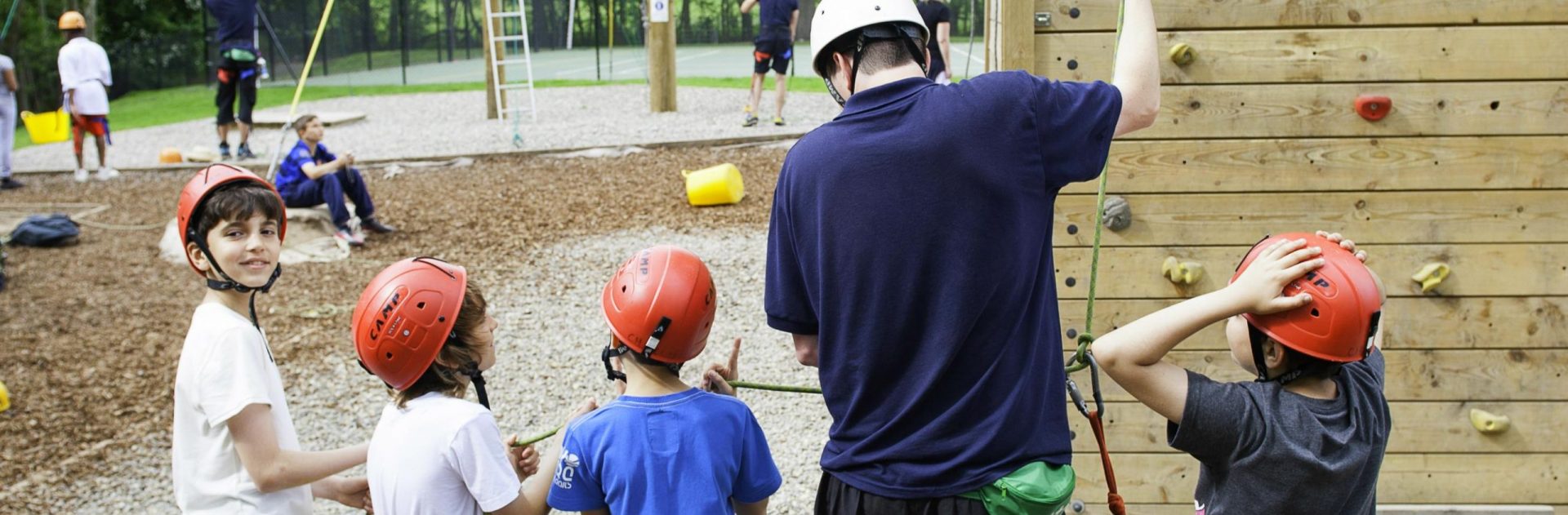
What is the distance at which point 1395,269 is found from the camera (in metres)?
3.99

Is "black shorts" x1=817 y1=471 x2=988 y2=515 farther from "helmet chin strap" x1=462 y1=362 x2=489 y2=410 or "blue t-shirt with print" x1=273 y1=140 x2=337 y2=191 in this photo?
"blue t-shirt with print" x1=273 y1=140 x2=337 y2=191

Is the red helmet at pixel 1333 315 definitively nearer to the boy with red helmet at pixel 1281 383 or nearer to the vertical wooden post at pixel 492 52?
the boy with red helmet at pixel 1281 383

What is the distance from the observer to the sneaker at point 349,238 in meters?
9.93

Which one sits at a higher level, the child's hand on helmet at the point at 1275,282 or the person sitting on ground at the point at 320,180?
the child's hand on helmet at the point at 1275,282

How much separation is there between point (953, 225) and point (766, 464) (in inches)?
29.7

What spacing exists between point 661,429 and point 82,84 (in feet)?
42.9

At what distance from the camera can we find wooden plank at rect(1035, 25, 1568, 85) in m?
3.84

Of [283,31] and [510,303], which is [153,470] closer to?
[510,303]

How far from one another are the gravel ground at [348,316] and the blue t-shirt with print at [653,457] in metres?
2.62

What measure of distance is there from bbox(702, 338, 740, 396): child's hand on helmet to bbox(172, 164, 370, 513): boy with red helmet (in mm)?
842

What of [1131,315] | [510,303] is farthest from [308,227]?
[1131,315]

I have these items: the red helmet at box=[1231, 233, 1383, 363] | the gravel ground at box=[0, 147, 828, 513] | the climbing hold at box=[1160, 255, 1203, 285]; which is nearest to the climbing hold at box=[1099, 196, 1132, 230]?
the climbing hold at box=[1160, 255, 1203, 285]

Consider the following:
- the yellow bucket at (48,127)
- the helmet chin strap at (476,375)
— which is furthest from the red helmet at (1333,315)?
the yellow bucket at (48,127)

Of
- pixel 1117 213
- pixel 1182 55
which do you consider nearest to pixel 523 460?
pixel 1117 213
